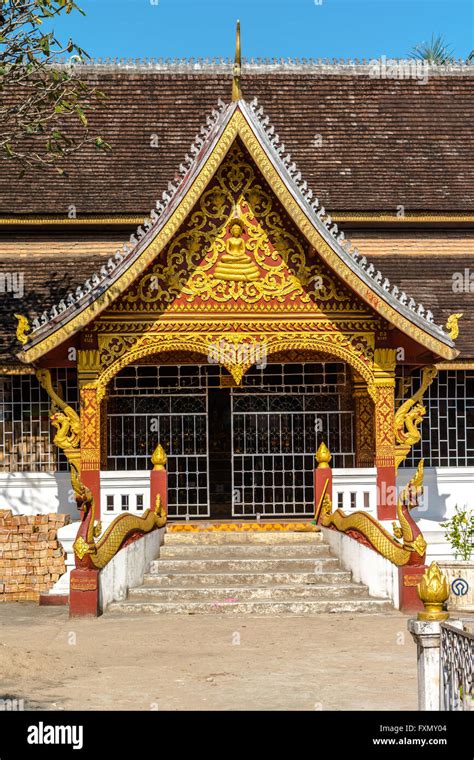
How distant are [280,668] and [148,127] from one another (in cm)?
1246

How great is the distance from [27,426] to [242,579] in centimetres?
513

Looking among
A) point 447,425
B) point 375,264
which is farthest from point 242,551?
point 375,264

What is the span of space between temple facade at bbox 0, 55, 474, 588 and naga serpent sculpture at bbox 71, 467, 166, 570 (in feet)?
4.91

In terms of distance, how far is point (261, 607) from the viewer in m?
13.7

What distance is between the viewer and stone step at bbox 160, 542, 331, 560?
15.3m

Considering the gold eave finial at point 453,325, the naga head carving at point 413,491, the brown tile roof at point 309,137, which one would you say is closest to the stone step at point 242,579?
the naga head carving at point 413,491

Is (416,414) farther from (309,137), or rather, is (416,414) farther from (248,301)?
(309,137)

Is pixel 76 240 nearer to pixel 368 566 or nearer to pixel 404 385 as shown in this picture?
pixel 404 385

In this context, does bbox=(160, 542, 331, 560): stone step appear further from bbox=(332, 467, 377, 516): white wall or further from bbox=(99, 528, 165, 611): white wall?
bbox=(332, 467, 377, 516): white wall

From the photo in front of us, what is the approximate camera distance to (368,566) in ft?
46.6

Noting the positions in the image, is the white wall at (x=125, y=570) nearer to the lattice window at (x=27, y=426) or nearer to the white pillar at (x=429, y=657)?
the lattice window at (x=27, y=426)

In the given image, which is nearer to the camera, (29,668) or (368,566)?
(29,668)
